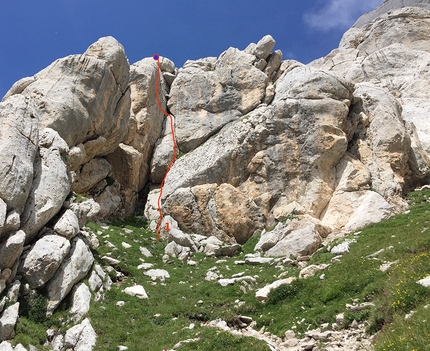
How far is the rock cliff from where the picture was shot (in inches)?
818

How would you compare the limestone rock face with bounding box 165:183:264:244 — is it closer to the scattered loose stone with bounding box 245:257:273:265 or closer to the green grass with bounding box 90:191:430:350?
the scattered loose stone with bounding box 245:257:273:265

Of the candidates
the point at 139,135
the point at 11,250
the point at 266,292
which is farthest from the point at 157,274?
the point at 139,135

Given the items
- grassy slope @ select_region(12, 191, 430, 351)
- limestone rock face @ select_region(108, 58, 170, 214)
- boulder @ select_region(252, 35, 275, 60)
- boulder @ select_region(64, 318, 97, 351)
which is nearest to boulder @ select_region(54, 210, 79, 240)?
grassy slope @ select_region(12, 191, 430, 351)

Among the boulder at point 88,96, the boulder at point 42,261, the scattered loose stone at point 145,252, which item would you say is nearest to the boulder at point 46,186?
the boulder at point 42,261

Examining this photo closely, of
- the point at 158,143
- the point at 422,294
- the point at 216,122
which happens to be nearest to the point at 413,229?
the point at 422,294

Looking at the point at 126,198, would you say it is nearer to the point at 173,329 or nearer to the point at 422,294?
the point at 173,329

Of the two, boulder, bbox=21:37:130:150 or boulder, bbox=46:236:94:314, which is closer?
boulder, bbox=46:236:94:314

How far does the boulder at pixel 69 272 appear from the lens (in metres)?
18.7

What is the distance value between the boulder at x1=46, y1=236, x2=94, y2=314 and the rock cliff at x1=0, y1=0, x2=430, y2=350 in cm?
7

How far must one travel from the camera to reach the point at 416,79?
5119 centimetres

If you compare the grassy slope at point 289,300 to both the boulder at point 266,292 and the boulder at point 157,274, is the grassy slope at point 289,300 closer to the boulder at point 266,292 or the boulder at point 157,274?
the boulder at point 266,292

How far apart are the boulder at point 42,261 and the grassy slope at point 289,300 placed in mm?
3074

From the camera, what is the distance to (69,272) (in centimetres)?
1977

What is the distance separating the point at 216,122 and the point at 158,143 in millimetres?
8066
